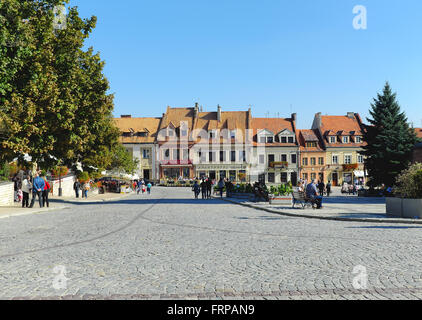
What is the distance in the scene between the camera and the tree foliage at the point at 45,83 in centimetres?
1983

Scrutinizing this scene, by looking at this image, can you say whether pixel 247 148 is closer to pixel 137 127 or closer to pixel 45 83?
pixel 137 127

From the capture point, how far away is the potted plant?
15.5 meters

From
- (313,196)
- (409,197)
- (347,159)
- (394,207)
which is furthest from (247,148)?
(409,197)

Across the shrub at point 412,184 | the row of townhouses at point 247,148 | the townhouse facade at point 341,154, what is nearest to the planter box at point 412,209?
the shrub at point 412,184

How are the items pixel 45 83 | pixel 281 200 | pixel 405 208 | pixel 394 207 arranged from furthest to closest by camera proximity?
1. pixel 281 200
2. pixel 45 83
3. pixel 394 207
4. pixel 405 208

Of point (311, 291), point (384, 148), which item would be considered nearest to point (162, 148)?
point (384, 148)

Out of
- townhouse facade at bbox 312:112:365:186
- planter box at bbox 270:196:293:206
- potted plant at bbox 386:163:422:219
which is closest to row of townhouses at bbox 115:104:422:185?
townhouse facade at bbox 312:112:365:186

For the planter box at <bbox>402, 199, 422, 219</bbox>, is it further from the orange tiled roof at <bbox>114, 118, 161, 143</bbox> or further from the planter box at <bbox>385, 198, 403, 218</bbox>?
the orange tiled roof at <bbox>114, 118, 161, 143</bbox>

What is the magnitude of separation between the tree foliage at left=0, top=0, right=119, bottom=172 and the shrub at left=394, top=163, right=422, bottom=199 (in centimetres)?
1637

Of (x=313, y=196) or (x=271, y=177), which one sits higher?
(x=271, y=177)

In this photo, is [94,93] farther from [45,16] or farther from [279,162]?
[279,162]

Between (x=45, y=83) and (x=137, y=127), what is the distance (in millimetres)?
58540

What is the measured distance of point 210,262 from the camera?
7691mm

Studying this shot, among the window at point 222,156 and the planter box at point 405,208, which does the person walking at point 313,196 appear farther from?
the window at point 222,156
